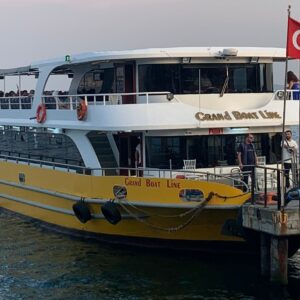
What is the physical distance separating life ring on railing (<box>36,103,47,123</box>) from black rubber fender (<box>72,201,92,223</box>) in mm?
3663

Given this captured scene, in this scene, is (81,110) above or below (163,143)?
above

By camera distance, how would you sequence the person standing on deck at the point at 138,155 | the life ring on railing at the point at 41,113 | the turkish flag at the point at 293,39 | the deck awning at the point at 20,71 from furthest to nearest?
the deck awning at the point at 20,71 → the life ring on railing at the point at 41,113 → the person standing on deck at the point at 138,155 → the turkish flag at the point at 293,39

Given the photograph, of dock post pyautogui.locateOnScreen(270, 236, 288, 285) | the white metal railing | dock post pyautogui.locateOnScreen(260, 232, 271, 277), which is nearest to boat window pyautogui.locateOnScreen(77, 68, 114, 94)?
the white metal railing

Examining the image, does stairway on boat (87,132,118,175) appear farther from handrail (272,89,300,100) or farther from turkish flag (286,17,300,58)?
turkish flag (286,17,300,58)

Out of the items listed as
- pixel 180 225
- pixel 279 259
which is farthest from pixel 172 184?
pixel 279 259

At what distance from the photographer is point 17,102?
21.3 m

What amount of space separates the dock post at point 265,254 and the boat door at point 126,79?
5.02m

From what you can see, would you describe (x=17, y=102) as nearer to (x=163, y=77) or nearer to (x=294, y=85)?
(x=163, y=77)

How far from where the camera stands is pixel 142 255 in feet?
45.8

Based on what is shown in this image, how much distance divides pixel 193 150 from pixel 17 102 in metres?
8.79

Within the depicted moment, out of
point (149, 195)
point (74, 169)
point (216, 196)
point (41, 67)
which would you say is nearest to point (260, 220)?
point (216, 196)

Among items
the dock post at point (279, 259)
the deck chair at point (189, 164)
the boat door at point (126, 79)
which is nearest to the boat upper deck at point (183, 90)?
the boat door at point (126, 79)

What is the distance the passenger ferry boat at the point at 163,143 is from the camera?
13.3 meters

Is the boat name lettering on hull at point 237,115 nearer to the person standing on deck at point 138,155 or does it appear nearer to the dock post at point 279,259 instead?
the person standing on deck at point 138,155
